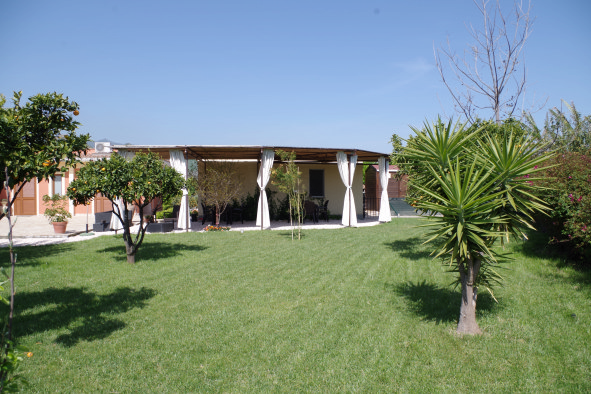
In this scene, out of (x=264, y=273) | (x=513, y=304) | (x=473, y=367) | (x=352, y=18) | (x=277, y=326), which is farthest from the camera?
(x=352, y=18)

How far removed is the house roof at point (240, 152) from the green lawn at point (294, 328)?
5.38 m

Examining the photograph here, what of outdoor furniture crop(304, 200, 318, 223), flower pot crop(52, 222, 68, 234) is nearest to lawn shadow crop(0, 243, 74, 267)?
flower pot crop(52, 222, 68, 234)

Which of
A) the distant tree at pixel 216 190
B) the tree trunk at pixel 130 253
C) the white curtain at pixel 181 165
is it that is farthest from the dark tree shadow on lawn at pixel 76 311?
the distant tree at pixel 216 190

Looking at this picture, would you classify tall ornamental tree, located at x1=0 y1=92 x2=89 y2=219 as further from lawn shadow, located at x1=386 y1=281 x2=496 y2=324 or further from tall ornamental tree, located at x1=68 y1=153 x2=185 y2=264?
lawn shadow, located at x1=386 y1=281 x2=496 y2=324

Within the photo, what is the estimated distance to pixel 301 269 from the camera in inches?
265

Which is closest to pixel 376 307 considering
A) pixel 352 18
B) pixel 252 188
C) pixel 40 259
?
pixel 40 259

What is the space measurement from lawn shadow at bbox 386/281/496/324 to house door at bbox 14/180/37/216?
18979 mm

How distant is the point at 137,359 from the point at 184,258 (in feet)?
14.9

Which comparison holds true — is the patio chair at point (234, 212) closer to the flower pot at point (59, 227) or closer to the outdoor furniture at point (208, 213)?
the outdoor furniture at point (208, 213)

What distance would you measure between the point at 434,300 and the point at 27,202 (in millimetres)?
19932

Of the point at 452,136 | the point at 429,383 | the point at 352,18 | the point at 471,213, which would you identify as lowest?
the point at 429,383

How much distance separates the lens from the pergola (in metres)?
12.2

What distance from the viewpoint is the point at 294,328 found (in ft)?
13.2

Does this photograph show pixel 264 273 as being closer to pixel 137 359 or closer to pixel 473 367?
pixel 137 359
